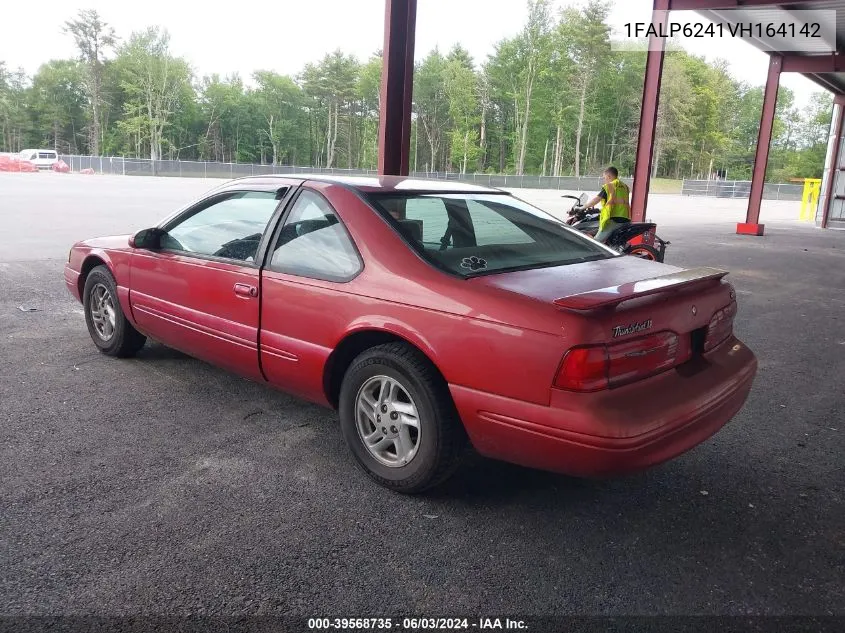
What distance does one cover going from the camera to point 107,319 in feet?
16.2

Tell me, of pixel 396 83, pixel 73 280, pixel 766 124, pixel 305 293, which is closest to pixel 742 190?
pixel 766 124

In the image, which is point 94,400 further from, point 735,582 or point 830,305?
point 830,305

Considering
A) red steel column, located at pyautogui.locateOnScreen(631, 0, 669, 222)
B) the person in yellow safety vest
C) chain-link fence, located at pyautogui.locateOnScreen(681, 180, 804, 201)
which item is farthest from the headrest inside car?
chain-link fence, located at pyautogui.locateOnScreen(681, 180, 804, 201)

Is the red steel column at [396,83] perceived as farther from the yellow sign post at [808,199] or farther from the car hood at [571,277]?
the yellow sign post at [808,199]

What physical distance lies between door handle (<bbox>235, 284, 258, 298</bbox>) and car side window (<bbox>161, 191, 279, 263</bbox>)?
0.48 feet

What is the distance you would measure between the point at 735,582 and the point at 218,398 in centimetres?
302

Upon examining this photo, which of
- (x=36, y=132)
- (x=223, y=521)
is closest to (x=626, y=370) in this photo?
(x=223, y=521)

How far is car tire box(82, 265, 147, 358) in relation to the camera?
4.78 meters

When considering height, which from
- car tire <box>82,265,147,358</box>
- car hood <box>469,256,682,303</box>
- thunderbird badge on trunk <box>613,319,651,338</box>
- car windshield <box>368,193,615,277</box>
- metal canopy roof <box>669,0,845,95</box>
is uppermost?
metal canopy roof <box>669,0,845,95</box>

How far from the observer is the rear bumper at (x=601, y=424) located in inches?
96.4

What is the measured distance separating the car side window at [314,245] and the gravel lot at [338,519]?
→ 0.95 metres

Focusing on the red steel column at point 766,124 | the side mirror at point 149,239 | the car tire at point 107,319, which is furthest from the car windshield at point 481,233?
the red steel column at point 766,124

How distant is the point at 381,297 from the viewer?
118 inches

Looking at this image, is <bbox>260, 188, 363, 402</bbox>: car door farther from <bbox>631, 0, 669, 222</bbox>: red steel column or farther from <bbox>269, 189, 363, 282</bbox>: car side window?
<bbox>631, 0, 669, 222</bbox>: red steel column
